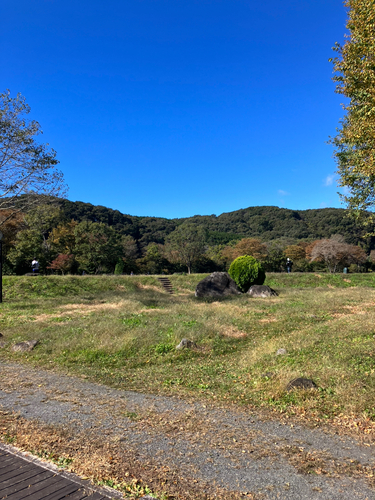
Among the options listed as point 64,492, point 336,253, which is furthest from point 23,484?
point 336,253

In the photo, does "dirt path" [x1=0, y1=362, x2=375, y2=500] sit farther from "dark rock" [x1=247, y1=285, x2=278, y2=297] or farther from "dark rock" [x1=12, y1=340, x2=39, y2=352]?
"dark rock" [x1=247, y1=285, x2=278, y2=297]

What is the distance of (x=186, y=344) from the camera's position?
752 cm

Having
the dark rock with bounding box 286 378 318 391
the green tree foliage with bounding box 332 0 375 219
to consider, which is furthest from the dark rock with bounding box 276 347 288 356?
the green tree foliage with bounding box 332 0 375 219

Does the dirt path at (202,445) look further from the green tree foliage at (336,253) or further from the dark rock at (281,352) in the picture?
the green tree foliage at (336,253)

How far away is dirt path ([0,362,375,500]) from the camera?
9.04 ft

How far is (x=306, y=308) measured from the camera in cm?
1255

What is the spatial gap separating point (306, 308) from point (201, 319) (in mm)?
4557

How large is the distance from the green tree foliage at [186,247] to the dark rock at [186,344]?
35696 millimetres

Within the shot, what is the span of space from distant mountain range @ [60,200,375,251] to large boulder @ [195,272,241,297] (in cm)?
3494

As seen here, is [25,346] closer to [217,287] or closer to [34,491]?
[34,491]

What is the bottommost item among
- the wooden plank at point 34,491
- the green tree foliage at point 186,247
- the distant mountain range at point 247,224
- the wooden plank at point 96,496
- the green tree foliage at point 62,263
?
the wooden plank at point 34,491

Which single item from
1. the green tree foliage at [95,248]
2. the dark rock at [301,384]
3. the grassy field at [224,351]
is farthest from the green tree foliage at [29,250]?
the dark rock at [301,384]

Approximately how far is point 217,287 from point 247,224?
68360mm

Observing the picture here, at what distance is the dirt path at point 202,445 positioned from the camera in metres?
2.76
